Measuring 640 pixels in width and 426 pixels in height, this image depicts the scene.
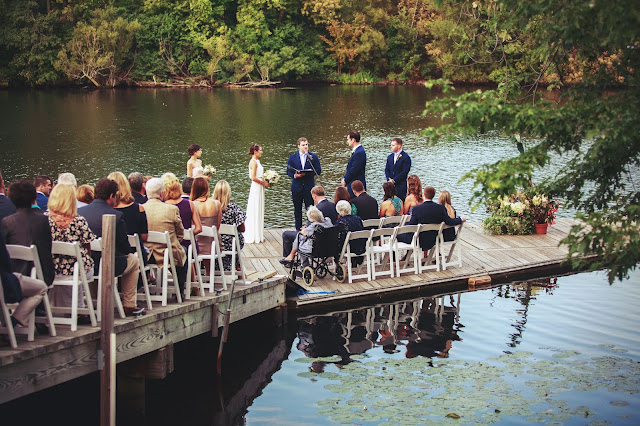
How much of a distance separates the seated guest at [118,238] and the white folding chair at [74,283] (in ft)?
1.38

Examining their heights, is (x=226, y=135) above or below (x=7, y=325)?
below

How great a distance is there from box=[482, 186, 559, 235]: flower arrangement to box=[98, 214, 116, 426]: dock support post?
960 centimetres

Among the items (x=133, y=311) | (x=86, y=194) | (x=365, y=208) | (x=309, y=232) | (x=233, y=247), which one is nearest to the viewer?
(x=133, y=311)

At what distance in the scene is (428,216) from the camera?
13.0m

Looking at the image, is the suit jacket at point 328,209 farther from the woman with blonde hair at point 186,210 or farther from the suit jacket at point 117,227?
the suit jacket at point 117,227

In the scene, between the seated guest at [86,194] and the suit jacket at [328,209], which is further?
the suit jacket at [328,209]

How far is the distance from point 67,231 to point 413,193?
23.0 ft

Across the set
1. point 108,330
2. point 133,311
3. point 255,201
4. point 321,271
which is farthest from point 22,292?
point 255,201

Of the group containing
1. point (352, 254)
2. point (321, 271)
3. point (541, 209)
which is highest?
point (541, 209)

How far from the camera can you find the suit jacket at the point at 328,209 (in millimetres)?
12477

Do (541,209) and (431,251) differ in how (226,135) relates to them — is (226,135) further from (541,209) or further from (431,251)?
(431,251)

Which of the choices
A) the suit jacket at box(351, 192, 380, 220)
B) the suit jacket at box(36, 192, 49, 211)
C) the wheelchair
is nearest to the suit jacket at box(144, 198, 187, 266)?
the suit jacket at box(36, 192, 49, 211)

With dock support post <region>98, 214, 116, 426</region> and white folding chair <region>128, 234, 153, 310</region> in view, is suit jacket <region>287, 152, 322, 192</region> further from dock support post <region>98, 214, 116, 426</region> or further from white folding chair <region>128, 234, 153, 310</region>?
dock support post <region>98, 214, 116, 426</region>

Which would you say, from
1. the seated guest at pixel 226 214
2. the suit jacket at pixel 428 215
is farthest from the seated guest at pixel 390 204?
the seated guest at pixel 226 214
